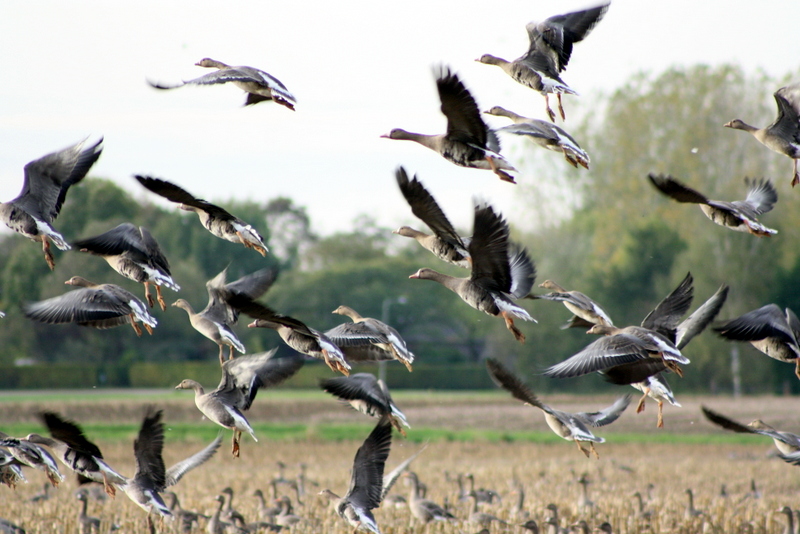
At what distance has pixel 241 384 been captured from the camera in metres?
10.4

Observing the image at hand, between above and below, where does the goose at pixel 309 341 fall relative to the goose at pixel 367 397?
above

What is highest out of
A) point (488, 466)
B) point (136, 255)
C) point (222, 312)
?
point (136, 255)

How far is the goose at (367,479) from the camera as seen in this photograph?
35.5 feet

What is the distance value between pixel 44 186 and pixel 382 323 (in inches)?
171

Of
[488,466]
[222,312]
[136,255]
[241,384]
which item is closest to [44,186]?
[136,255]

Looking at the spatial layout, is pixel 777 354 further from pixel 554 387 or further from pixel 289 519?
pixel 554 387

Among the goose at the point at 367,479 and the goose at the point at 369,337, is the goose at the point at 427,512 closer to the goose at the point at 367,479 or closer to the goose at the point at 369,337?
the goose at the point at 367,479

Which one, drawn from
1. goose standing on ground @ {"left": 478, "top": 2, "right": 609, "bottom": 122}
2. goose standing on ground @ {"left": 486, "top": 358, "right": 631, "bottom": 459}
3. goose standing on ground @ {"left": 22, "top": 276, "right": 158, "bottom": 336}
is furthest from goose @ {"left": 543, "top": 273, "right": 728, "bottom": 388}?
goose standing on ground @ {"left": 22, "top": 276, "right": 158, "bottom": 336}

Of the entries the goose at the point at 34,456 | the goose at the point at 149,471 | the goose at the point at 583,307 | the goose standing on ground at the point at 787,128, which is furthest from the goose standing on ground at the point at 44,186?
the goose standing on ground at the point at 787,128

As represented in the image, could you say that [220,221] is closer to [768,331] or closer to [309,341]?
[309,341]

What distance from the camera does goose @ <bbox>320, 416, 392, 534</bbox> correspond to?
10.8 metres

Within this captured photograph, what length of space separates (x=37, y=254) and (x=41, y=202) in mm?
63498

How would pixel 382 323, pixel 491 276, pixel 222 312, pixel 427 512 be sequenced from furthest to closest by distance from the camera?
1. pixel 427 512
2. pixel 222 312
3. pixel 382 323
4. pixel 491 276

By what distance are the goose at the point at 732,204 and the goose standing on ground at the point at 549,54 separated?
2.00 m
